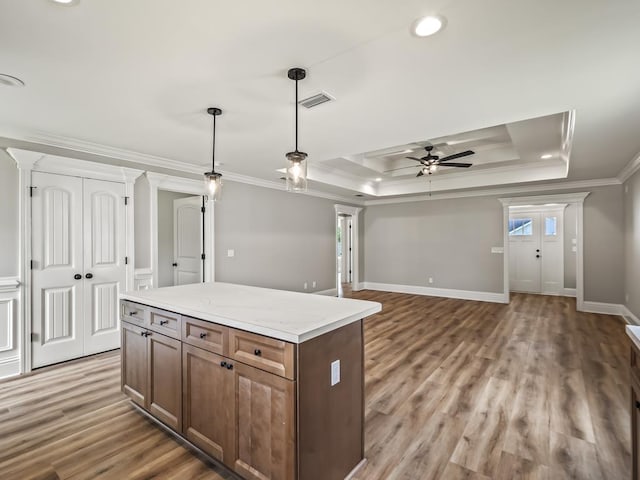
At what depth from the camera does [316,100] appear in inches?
99.7

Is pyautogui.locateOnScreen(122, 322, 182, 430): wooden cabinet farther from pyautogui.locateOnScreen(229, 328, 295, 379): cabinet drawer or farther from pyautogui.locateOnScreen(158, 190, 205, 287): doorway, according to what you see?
pyautogui.locateOnScreen(158, 190, 205, 287): doorway

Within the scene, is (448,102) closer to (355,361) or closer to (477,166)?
(355,361)

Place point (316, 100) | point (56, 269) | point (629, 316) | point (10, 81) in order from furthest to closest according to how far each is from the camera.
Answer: point (629, 316) < point (56, 269) < point (316, 100) < point (10, 81)

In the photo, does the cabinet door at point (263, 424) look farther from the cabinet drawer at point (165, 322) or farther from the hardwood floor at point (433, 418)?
the cabinet drawer at point (165, 322)

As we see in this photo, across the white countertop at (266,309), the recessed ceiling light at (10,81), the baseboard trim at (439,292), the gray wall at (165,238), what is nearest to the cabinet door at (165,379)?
the white countertop at (266,309)

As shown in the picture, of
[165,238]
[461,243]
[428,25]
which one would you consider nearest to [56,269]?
[165,238]

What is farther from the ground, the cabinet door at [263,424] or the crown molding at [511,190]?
the crown molding at [511,190]

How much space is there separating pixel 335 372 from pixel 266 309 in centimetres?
54

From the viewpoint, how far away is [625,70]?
6.79 ft

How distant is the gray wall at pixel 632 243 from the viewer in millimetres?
4473

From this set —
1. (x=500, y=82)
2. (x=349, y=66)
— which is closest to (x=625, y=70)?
(x=500, y=82)

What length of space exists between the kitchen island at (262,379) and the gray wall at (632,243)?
4.94m

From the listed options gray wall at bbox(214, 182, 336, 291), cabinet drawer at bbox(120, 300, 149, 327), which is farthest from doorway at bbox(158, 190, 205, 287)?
cabinet drawer at bbox(120, 300, 149, 327)

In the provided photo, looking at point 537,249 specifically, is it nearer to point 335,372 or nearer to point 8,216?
point 335,372
